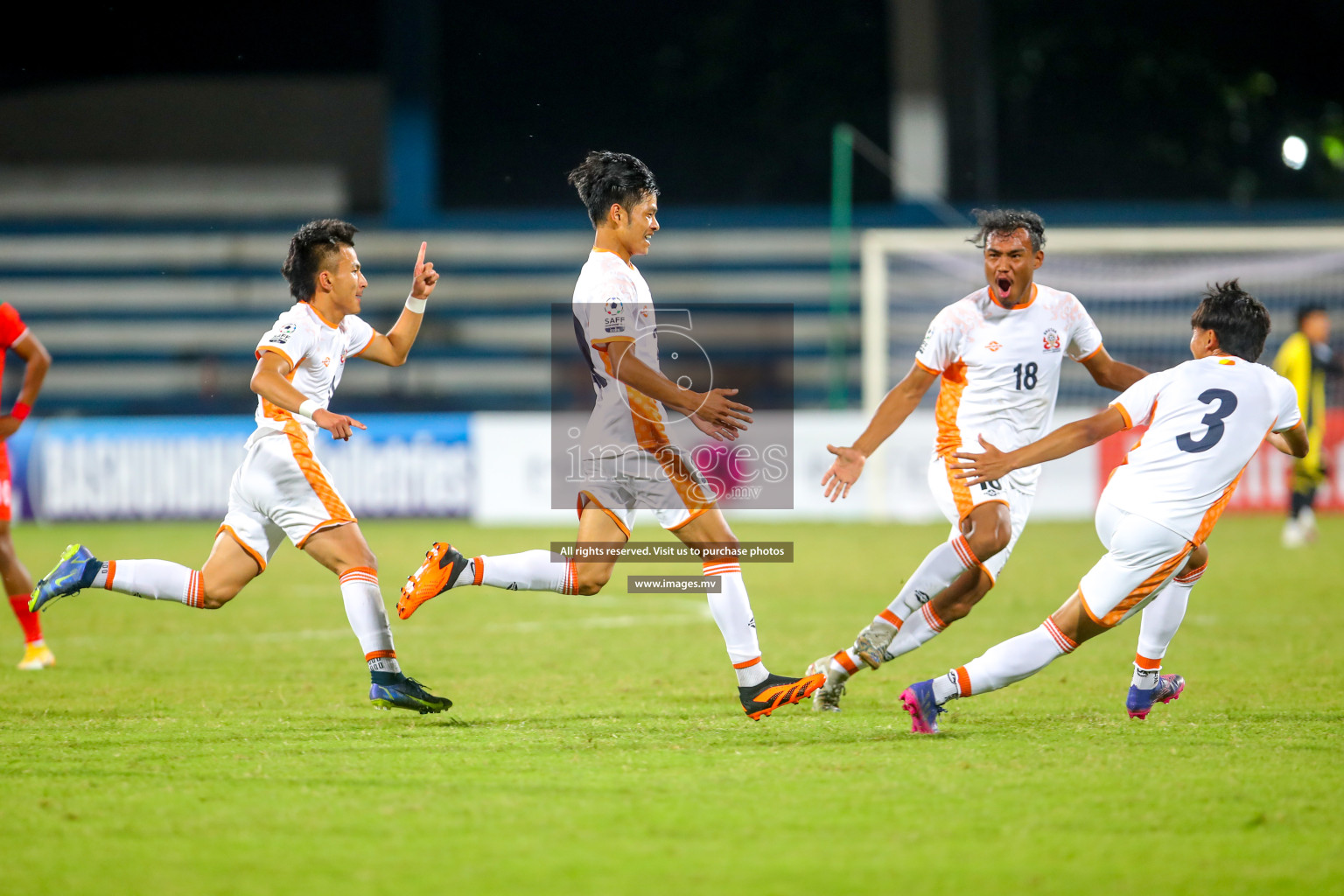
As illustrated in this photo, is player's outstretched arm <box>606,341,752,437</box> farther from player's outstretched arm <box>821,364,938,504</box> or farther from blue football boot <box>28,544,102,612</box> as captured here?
blue football boot <box>28,544,102,612</box>

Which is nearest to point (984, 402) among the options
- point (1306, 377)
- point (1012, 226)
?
point (1012, 226)

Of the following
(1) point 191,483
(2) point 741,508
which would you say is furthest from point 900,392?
(1) point 191,483

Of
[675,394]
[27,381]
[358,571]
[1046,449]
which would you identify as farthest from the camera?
[27,381]

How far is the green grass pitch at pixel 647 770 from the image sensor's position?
3.75 metres

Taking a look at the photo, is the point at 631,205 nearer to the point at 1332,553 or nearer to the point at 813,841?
the point at 813,841

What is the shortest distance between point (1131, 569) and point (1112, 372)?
1.23 metres

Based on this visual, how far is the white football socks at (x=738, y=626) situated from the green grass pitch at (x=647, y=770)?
0.82ft

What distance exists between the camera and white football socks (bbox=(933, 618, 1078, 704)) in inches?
215

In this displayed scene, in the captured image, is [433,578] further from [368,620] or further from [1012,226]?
[1012,226]

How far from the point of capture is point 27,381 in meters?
7.39

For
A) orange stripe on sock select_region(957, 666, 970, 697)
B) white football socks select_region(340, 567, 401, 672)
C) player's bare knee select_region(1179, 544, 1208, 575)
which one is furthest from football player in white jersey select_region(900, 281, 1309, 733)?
white football socks select_region(340, 567, 401, 672)

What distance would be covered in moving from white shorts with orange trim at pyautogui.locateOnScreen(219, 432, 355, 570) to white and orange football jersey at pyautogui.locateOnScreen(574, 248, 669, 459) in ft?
3.65

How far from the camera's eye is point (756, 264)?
86.3 feet

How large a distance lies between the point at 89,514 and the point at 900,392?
540 inches
